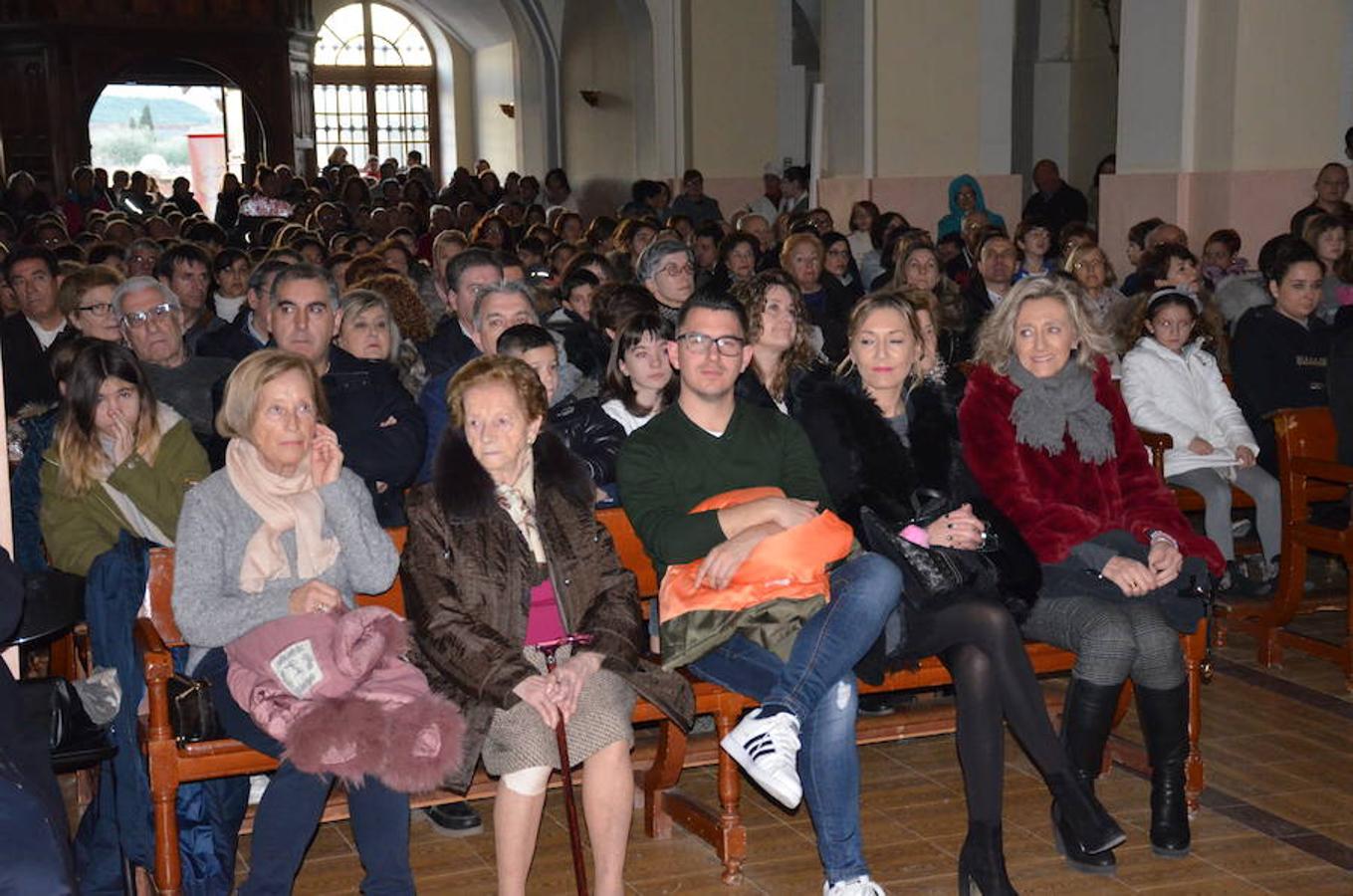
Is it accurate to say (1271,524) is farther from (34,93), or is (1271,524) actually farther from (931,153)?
(34,93)

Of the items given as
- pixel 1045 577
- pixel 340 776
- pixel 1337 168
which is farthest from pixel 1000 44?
pixel 340 776

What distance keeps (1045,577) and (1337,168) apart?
7.74 metres

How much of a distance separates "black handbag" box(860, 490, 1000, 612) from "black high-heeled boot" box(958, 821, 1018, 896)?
644 millimetres

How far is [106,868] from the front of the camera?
4406 millimetres

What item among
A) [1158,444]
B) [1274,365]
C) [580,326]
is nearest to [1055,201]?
[1274,365]

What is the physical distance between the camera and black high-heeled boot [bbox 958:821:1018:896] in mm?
4250

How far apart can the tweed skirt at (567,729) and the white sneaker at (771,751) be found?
29 cm

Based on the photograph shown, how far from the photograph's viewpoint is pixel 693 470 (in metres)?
4.63

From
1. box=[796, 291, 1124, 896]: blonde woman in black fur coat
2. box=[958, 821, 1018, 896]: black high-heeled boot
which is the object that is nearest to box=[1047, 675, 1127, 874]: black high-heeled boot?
box=[796, 291, 1124, 896]: blonde woman in black fur coat

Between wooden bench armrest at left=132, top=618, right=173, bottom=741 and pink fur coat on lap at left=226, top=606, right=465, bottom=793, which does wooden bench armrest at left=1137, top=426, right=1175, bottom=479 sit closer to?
pink fur coat on lap at left=226, top=606, right=465, bottom=793

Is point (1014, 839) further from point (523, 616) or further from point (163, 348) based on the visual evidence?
point (163, 348)

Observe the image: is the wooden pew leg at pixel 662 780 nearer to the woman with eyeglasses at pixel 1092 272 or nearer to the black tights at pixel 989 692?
the black tights at pixel 989 692

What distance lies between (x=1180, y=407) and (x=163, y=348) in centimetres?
408

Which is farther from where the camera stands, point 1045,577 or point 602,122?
point 602,122
